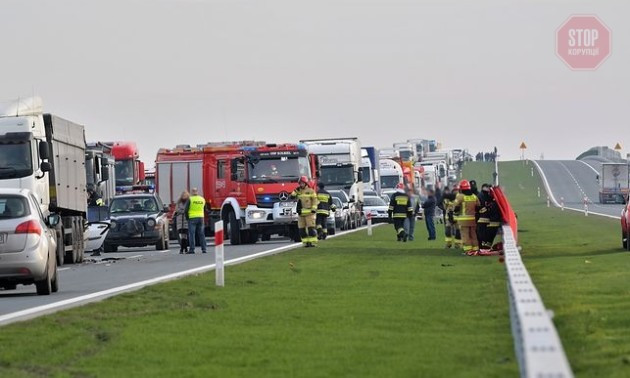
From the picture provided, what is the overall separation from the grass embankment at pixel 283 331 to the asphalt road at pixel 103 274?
118cm

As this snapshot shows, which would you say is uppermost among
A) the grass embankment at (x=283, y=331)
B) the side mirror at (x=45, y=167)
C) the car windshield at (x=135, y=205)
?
the side mirror at (x=45, y=167)

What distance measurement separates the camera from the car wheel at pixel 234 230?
47.0 m

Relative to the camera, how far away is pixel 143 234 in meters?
45.2

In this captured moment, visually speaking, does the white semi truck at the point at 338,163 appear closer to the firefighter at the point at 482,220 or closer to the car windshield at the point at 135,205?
the car windshield at the point at 135,205

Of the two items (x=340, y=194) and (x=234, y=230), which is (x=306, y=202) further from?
(x=340, y=194)

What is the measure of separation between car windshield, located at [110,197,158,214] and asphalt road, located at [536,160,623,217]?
6901 centimetres

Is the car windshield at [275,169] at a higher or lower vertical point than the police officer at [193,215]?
higher

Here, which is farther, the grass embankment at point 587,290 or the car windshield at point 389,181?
the car windshield at point 389,181

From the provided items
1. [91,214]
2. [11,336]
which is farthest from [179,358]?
[91,214]

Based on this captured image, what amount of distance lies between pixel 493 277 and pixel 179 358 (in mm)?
12830

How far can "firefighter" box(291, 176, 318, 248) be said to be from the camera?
39562 millimetres

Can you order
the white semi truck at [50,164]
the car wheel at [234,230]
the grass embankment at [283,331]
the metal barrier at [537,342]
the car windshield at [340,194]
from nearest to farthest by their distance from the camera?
the metal barrier at [537,342], the grass embankment at [283,331], the white semi truck at [50,164], the car wheel at [234,230], the car windshield at [340,194]

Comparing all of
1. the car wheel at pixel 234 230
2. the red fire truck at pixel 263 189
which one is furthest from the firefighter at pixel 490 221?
the car wheel at pixel 234 230

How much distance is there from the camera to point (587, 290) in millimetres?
21719
